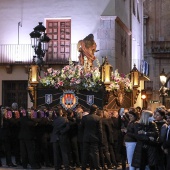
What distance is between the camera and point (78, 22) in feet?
107

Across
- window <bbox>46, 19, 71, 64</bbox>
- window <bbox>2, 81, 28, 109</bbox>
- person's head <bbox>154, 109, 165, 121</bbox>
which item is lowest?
person's head <bbox>154, 109, 165, 121</bbox>

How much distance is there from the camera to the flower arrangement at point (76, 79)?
25.5m

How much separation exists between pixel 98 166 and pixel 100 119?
1.41 metres

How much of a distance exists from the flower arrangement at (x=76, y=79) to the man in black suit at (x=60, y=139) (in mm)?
5814

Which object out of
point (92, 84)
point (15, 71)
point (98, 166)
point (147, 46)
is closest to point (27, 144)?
point (98, 166)

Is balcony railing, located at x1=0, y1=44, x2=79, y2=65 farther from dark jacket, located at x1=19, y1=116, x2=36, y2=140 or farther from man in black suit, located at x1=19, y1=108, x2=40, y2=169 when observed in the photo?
dark jacket, located at x1=19, y1=116, x2=36, y2=140

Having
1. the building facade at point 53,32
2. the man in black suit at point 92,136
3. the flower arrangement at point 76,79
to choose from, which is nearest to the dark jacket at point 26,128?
the man in black suit at point 92,136

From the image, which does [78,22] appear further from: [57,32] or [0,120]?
[0,120]

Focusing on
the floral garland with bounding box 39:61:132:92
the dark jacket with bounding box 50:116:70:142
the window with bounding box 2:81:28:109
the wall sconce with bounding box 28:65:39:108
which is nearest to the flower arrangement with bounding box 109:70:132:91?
the floral garland with bounding box 39:61:132:92

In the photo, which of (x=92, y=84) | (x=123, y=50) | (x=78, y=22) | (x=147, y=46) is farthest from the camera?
(x=147, y=46)

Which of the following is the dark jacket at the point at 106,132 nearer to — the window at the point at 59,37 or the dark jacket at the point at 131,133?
the dark jacket at the point at 131,133

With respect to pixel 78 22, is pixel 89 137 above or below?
below

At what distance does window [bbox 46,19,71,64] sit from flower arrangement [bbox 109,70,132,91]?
5.90m

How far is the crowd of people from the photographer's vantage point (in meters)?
18.1
